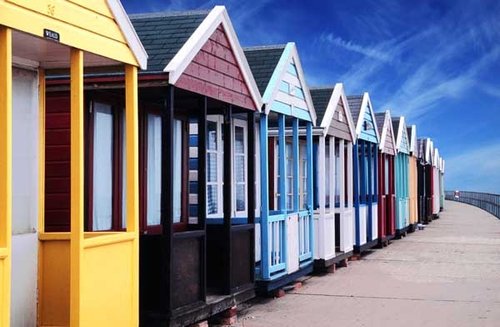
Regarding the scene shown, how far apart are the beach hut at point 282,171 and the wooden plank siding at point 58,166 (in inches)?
120

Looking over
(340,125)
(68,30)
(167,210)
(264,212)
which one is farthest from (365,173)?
(68,30)

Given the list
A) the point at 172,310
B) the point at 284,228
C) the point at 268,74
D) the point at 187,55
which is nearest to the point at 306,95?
the point at 268,74

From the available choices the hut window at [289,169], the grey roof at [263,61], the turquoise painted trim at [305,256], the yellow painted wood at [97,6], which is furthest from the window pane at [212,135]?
the yellow painted wood at [97,6]

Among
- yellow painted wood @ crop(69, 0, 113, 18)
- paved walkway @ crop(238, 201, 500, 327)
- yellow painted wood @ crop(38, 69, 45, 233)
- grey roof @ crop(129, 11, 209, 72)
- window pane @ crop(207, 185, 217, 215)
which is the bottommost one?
paved walkway @ crop(238, 201, 500, 327)

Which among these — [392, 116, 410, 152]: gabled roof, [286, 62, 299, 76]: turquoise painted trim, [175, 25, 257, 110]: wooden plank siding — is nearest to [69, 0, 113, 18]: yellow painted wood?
[175, 25, 257, 110]: wooden plank siding

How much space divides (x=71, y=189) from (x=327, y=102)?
9177mm

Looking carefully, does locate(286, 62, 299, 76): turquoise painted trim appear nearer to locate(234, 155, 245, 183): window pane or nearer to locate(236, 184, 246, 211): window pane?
locate(234, 155, 245, 183): window pane

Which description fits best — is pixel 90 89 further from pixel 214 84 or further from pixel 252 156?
pixel 252 156

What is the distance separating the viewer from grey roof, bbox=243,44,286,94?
34.8 feet

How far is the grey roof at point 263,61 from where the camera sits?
10.6 m

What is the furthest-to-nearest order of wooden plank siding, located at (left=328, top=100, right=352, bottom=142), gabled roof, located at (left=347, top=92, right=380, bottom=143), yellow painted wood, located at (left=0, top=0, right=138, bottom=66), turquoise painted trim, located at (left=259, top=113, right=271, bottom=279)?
gabled roof, located at (left=347, top=92, right=380, bottom=143) < wooden plank siding, located at (left=328, top=100, right=352, bottom=142) < turquoise painted trim, located at (left=259, top=113, right=271, bottom=279) < yellow painted wood, located at (left=0, top=0, right=138, bottom=66)

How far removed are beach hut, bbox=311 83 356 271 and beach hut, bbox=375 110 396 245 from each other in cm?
309

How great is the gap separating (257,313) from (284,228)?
152 cm

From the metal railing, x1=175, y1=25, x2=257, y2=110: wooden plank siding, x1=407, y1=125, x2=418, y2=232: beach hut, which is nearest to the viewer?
x1=175, y1=25, x2=257, y2=110: wooden plank siding
